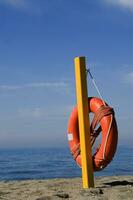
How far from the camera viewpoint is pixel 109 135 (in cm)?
807

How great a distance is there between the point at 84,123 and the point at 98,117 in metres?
0.35

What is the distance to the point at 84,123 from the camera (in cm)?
802

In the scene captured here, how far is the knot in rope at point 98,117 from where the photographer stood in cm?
818

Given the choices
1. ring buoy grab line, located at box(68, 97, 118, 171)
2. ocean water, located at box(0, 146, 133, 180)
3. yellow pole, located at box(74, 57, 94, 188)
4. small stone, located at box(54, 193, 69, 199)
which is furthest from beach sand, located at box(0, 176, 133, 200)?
ocean water, located at box(0, 146, 133, 180)

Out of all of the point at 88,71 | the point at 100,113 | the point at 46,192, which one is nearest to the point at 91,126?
the point at 100,113

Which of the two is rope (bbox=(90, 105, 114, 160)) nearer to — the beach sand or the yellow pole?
the yellow pole

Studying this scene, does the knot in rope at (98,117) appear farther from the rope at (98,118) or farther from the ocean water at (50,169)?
the ocean water at (50,169)

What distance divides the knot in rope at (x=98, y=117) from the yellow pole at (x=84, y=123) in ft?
0.81

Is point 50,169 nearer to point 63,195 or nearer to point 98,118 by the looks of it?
point 98,118

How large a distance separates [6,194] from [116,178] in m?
2.52

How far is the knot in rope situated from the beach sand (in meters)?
0.82

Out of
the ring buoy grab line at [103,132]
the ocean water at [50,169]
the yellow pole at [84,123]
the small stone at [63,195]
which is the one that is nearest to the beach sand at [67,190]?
the small stone at [63,195]

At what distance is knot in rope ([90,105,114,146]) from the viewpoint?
26.8ft

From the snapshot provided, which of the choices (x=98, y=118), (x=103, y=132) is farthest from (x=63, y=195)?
(x=98, y=118)
